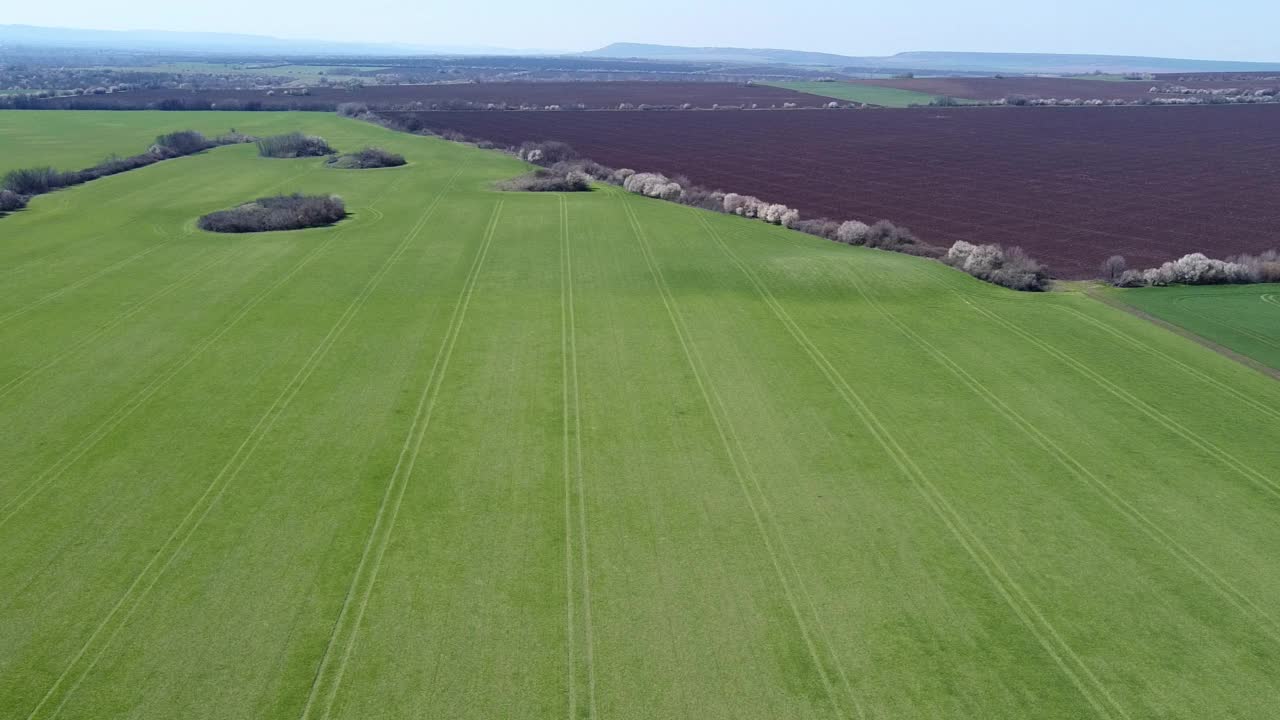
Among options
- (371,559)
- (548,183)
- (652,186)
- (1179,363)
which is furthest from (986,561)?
(548,183)

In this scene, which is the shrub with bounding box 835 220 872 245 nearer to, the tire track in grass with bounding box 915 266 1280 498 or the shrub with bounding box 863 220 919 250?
the shrub with bounding box 863 220 919 250

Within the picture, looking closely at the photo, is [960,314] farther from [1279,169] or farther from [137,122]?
[137,122]

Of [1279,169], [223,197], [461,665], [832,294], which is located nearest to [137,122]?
[223,197]

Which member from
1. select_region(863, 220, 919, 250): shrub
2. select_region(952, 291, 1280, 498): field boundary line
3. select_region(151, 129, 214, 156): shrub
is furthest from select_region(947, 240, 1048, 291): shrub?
select_region(151, 129, 214, 156): shrub

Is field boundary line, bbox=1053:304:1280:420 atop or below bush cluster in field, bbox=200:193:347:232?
below

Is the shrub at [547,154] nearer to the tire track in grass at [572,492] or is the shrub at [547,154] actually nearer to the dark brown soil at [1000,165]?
the dark brown soil at [1000,165]

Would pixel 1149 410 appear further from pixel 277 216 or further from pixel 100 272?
pixel 277 216

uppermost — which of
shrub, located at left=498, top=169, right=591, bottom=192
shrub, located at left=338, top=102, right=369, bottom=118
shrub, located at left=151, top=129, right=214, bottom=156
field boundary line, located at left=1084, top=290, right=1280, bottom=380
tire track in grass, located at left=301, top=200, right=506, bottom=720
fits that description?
shrub, located at left=338, top=102, right=369, bottom=118
